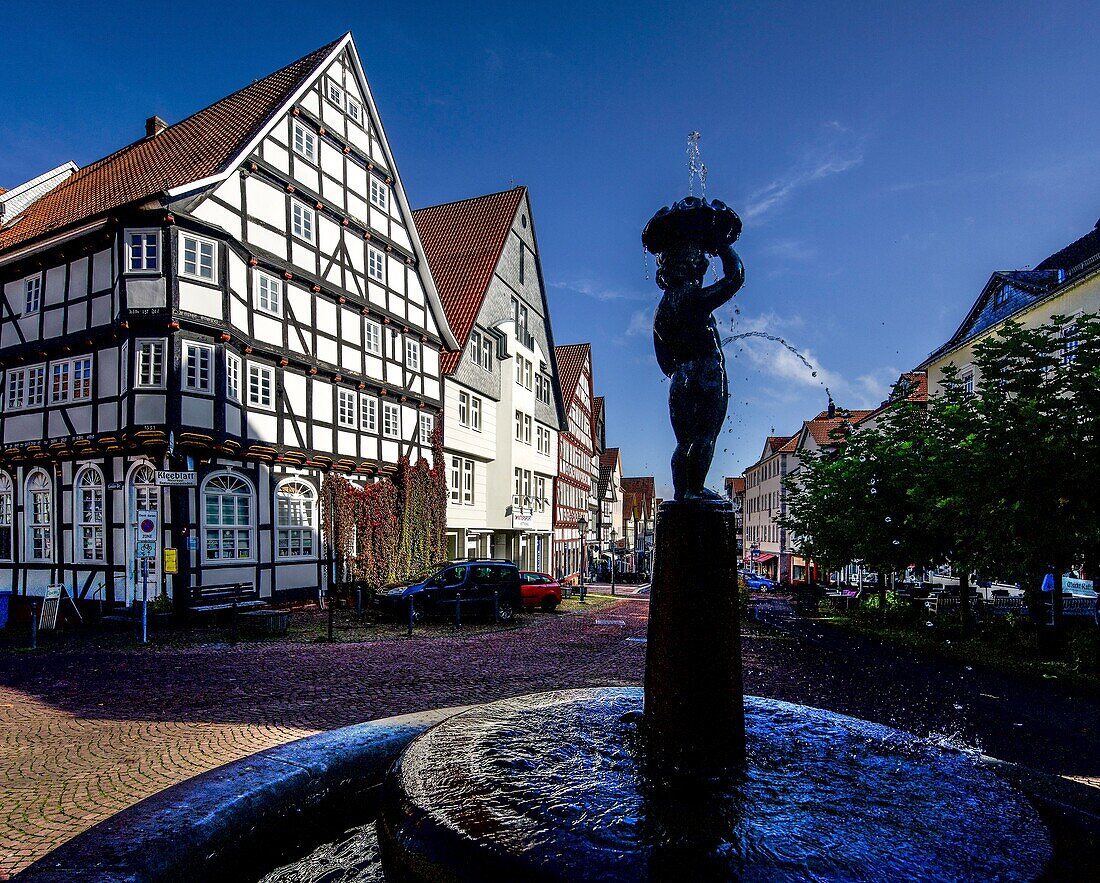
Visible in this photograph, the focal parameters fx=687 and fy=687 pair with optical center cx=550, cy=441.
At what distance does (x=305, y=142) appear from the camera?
2166 cm

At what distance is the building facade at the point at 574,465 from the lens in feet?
146

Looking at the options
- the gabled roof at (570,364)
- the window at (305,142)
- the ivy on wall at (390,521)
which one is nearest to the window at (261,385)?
the ivy on wall at (390,521)

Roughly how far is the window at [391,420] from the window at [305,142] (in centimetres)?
851

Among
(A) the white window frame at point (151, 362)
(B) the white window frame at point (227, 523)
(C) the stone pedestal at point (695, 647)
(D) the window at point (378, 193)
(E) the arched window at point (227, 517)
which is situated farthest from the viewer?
(D) the window at point (378, 193)

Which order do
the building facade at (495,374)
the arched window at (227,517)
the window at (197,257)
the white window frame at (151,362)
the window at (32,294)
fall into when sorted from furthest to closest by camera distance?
the building facade at (495,374), the window at (32,294), the arched window at (227,517), the window at (197,257), the white window frame at (151,362)

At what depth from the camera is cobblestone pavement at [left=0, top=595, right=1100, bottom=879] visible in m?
6.29

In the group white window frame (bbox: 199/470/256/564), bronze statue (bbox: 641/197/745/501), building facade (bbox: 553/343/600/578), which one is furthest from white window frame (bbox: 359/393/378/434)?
bronze statue (bbox: 641/197/745/501)

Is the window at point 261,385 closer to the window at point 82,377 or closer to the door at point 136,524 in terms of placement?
the door at point 136,524

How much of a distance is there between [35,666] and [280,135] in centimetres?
1558

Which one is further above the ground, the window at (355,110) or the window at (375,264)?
the window at (355,110)

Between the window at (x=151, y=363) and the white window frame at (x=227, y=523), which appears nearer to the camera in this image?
the window at (x=151, y=363)

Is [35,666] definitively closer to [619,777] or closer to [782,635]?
[619,777]

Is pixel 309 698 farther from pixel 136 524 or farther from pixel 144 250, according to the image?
pixel 144 250

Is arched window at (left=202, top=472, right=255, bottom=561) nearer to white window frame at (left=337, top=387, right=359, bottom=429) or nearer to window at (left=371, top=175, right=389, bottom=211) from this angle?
white window frame at (left=337, top=387, right=359, bottom=429)
